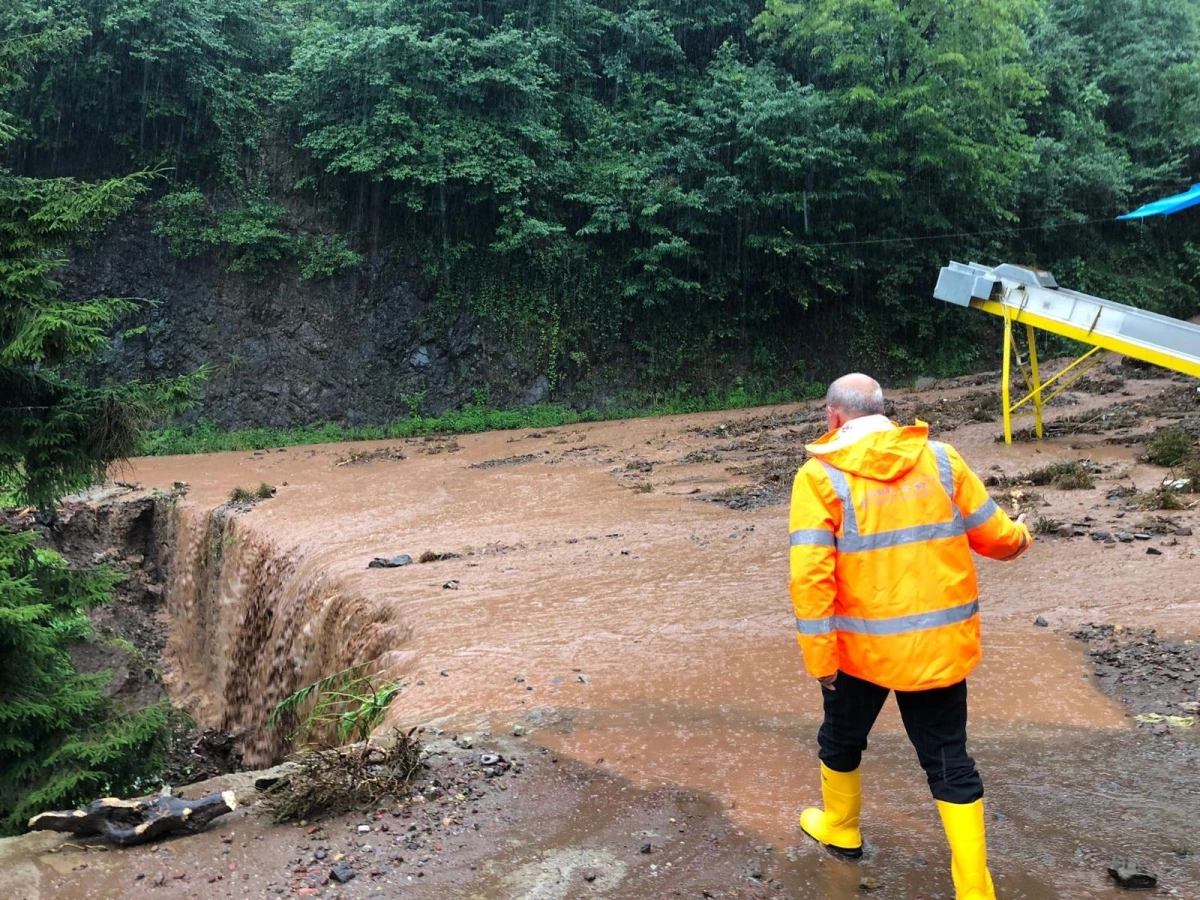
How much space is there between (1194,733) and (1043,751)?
818 mm

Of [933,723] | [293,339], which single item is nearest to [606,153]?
[293,339]

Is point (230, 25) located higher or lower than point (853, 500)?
higher

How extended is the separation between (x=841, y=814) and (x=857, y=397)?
5.34ft

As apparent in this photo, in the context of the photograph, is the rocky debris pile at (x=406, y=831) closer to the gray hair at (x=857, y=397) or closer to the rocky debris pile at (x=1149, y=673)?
the gray hair at (x=857, y=397)

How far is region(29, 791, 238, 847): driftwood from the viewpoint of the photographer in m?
4.10

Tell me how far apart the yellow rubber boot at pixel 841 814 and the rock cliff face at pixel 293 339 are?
760 inches

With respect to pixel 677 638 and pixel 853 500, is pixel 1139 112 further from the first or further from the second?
pixel 853 500

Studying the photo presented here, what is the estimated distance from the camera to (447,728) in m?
5.29

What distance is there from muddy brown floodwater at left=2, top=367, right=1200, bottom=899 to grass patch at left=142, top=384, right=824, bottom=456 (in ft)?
15.9

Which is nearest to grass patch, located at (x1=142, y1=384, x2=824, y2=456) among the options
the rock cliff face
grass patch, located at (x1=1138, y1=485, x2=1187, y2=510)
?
→ the rock cliff face

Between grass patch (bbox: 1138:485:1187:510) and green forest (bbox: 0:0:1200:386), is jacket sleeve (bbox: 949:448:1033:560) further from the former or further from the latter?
green forest (bbox: 0:0:1200:386)

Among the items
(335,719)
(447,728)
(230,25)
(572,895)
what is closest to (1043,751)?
(572,895)

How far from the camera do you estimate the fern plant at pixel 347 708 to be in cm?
583

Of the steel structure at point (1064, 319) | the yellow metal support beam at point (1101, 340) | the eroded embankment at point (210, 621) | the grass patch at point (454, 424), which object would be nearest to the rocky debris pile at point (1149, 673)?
the eroded embankment at point (210, 621)
